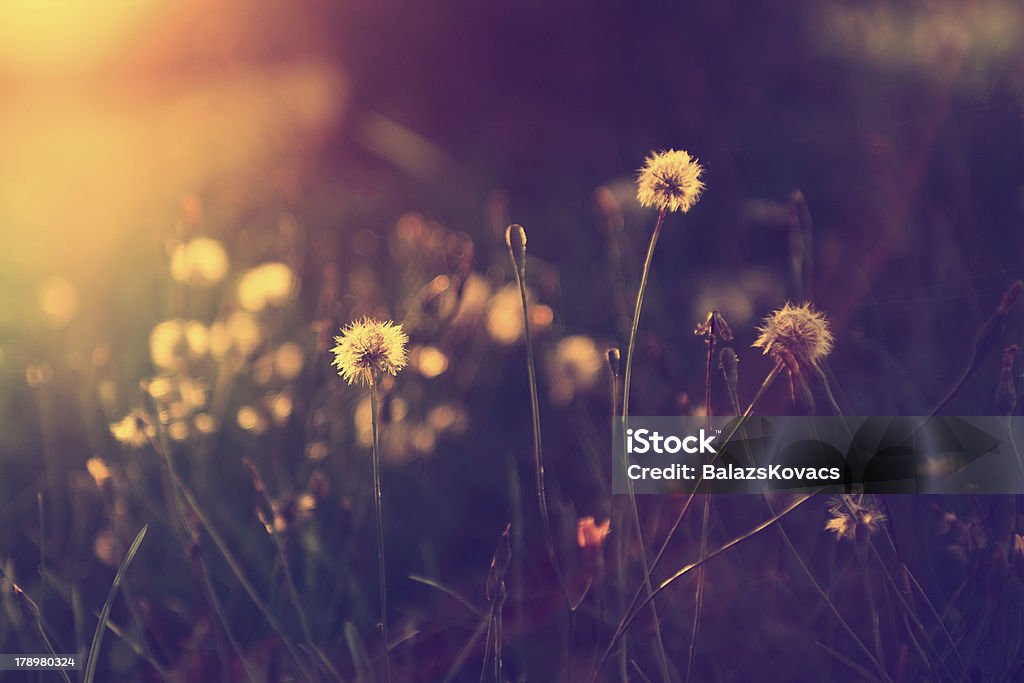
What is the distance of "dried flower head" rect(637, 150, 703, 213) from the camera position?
5.51ft

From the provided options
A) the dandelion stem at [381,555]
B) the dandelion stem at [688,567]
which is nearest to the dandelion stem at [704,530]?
the dandelion stem at [688,567]

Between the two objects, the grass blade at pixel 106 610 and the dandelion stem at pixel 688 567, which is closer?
the dandelion stem at pixel 688 567

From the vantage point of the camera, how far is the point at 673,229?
1.69 m

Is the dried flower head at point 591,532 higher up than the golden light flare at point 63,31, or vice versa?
the golden light flare at point 63,31

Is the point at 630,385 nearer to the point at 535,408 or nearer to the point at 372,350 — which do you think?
the point at 535,408

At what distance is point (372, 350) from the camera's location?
171cm

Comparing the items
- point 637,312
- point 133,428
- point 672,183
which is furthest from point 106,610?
point 672,183

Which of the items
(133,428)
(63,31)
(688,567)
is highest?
(63,31)

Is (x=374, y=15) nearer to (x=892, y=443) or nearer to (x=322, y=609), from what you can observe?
(x=322, y=609)

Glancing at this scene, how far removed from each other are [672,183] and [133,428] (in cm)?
125

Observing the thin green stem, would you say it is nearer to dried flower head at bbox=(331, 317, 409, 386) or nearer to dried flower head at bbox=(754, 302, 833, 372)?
dried flower head at bbox=(754, 302, 833, 372)

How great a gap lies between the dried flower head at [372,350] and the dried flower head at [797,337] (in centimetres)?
75

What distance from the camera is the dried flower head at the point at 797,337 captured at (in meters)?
1.65

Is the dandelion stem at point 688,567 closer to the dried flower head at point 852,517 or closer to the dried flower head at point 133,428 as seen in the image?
the dried flower head at point 852,517
